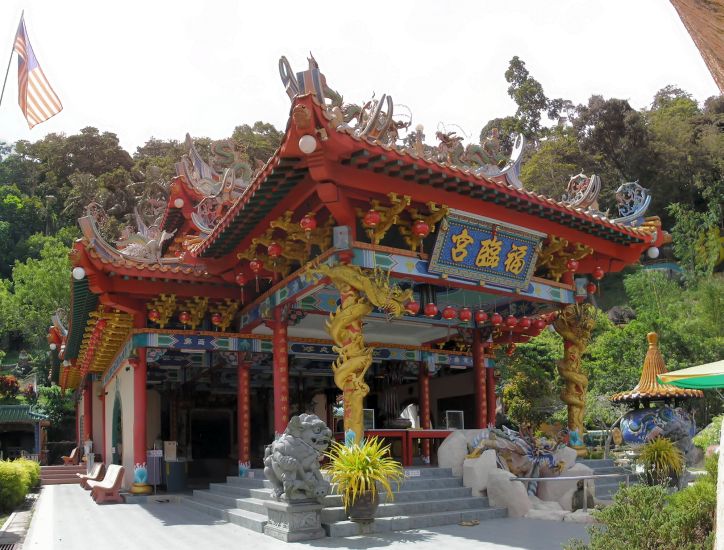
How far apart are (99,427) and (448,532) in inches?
754

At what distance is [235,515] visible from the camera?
31.6 feet

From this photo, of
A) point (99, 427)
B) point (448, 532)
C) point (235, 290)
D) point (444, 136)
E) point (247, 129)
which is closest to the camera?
point (448, 532)

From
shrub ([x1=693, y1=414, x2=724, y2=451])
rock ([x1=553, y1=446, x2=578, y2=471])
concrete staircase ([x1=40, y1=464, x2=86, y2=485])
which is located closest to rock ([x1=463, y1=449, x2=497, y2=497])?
rock ([x1=553, y1=446, x2=578, y2=471])

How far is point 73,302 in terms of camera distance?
47.1ft

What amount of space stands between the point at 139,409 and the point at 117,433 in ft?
15.0

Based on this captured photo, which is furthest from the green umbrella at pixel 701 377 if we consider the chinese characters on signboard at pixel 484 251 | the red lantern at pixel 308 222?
the red lantern at pixel 308 222

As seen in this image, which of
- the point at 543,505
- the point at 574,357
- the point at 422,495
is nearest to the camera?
the point at 422,495

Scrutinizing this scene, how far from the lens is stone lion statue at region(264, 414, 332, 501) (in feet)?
26.2

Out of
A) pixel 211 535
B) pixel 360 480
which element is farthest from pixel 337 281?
pixel 211 535

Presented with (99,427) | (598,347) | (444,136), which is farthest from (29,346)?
(444,136)

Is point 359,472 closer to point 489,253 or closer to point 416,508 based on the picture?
point 416,508

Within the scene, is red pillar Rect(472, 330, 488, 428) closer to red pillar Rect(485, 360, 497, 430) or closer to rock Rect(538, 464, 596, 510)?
red pillar Rect(485, 360, 497, 430)

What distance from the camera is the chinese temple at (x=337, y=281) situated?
9586 mm

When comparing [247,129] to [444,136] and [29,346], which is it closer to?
[29,346]
